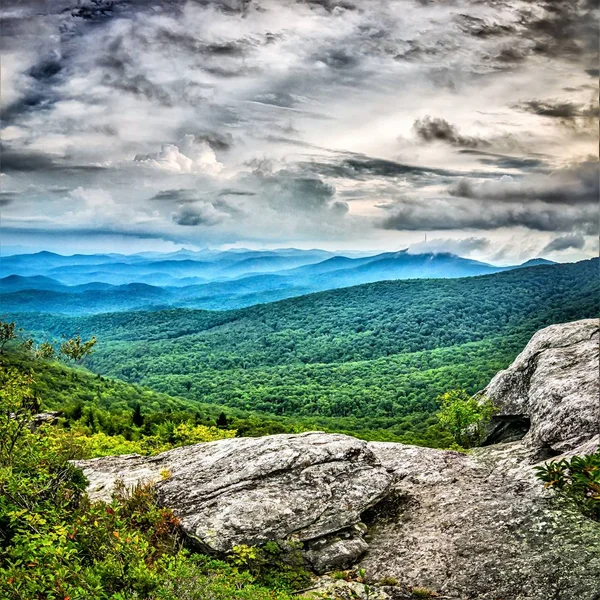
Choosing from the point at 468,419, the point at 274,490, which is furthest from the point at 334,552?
the point at 468,419

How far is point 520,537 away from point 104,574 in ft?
31.5

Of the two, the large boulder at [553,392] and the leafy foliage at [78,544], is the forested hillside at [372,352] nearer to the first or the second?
the large boulder at [553,392]

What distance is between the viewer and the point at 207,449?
54.2 ft

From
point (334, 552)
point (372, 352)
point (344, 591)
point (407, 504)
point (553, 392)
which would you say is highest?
point (553, 392)

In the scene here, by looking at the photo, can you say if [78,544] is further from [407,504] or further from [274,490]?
[407,504]

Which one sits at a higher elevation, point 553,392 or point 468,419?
point 553,392

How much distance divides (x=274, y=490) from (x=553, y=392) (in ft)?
34.3

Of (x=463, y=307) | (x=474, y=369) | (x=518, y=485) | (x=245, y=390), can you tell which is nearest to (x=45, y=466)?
(x=518, y=485)

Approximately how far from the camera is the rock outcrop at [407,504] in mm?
11711

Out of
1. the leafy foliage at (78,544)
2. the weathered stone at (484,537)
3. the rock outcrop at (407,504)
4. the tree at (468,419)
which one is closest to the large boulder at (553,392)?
the rock outcrop at (407,504)

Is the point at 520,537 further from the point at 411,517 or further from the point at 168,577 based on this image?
the point at 168,577

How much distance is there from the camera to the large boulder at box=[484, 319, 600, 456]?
15.8 metres

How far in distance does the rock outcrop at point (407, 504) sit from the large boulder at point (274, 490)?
32mm

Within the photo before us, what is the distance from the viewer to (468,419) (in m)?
22.5
